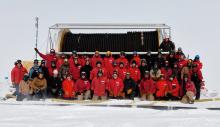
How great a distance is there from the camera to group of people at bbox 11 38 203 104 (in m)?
15.0

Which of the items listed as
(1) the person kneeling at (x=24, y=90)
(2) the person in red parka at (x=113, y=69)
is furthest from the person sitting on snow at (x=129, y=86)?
(1) the person kneeling at (x=24, y=90)

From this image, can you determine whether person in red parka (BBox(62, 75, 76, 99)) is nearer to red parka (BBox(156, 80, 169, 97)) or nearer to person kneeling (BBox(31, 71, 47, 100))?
person kneeling (BBox(31, 71, 47, 100))

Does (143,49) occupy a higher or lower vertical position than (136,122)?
higher

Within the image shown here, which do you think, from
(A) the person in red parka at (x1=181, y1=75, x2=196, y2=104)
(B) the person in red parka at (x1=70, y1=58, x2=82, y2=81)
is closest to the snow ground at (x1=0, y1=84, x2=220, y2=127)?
(A) the person in red parka at (x1=181, y1=75, x2=196, y2=104)

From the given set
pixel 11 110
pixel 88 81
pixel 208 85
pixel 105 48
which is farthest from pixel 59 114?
pixel 208 85

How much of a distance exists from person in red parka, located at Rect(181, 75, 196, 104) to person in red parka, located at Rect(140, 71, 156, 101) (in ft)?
3.46

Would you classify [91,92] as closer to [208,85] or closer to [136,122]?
[136,122]

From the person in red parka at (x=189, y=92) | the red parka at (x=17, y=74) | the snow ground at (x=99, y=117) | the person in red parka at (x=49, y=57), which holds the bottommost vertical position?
the snow ground at (x=99, y=117)

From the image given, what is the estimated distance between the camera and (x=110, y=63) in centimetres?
1614

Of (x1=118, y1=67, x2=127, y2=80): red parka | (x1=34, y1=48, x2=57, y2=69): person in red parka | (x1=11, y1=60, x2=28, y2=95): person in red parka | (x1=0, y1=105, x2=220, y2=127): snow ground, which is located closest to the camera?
(x1=0, y1=105, x2=220, y2=127): snow ground

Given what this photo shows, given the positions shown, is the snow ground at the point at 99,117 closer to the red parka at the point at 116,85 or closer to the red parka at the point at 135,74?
the red parka at the point at 116,85

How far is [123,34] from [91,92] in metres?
4.53

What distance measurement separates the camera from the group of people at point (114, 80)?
15031 mm

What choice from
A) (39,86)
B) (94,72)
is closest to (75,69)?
(94,72)
